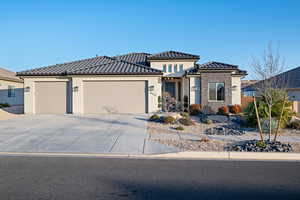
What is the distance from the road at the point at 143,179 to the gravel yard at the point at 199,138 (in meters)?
1.57

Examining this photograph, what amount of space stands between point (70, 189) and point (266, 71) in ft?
30.5

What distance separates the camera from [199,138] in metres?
8.66

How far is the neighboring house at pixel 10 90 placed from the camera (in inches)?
911

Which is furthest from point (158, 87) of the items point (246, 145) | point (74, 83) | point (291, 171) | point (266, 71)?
point (291, 171)

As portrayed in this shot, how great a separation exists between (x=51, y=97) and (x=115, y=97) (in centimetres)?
559

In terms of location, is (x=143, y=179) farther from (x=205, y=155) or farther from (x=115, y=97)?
(x=115, y=97)

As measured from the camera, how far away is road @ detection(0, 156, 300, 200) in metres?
3.79

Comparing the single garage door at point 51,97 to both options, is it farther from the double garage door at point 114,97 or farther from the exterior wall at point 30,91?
the double garage door at point 114,97

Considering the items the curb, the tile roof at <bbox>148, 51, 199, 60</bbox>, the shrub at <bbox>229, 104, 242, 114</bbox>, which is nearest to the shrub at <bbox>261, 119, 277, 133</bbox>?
the curb

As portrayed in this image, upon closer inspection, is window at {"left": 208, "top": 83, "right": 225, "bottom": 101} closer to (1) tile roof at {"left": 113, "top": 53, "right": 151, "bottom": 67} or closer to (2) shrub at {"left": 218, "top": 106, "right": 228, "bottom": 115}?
(2) shrub at {"left": 218, "top": 106, "right": 228, "bottom": 115}

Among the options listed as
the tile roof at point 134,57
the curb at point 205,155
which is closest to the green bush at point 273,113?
the curb at point 205,155

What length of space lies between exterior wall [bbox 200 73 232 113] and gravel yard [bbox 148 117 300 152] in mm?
6473

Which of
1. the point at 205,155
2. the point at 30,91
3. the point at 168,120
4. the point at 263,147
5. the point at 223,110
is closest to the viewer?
the point at 205,155

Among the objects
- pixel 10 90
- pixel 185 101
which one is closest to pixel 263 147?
pixel 185 101
